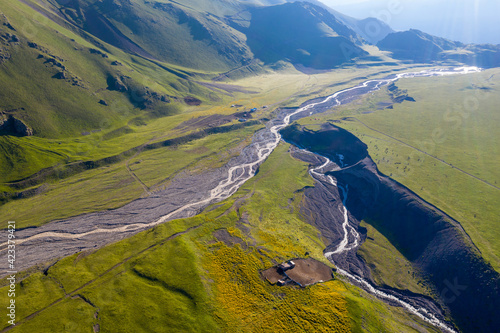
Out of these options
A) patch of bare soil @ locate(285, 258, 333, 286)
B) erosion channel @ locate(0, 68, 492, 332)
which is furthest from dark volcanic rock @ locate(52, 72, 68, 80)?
patch of bare soil @ locate(285, 258, 333, 286)

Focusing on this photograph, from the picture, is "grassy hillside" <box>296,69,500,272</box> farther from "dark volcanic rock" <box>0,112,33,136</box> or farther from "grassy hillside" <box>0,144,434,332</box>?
"dark volcanic rock" <box>0,112,33,136</box>

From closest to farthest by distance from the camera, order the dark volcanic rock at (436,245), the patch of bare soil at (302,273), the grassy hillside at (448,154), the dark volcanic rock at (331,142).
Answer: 1. the patch of bare soil at (302,273)
2. the dark volcanic rock at (436,245)
3. the grassy hillside at (448,154)
4. the dark volcanic rock at (331,142)

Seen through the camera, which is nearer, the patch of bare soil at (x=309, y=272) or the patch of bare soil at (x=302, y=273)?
the patch of bare soil at (x=302, y=273)

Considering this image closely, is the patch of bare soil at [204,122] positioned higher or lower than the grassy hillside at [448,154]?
lower

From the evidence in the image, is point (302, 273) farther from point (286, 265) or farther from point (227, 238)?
point (227, 238)

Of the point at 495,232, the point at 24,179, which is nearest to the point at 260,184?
the point at 495,232

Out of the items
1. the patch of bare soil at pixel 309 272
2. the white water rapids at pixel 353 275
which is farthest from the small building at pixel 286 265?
the white water rapids at pixel 353 275

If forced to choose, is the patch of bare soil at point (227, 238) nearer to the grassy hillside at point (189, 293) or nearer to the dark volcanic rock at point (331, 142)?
the grassy hillside at point (189, 293)

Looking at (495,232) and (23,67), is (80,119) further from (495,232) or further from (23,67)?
(495,232)
